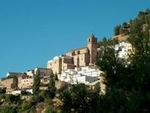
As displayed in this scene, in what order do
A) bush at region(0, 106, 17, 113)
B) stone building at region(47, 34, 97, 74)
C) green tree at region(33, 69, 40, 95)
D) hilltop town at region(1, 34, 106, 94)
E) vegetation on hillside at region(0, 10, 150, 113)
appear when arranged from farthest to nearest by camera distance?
stone building at region(47, 34, 97, 74), hilltop town at region(1, 34, 106, 94), green tree at region(33, 69, 40, 95), bush at region(0, 106, 17, 113), vegetation on hillside at region(0, 10, 150, 113)

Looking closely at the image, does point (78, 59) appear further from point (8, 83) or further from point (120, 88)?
point (120, 88)

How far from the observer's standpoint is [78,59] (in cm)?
10669

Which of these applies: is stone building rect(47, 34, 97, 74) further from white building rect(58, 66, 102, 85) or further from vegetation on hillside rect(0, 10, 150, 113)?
vegetation on hillside rect(0, 10, 150, 113)

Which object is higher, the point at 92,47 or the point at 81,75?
the point at 92,47

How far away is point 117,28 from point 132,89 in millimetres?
91829

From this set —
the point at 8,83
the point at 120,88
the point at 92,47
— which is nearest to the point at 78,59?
the point at 92,47

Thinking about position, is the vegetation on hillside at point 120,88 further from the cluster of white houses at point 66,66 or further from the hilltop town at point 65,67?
the cluster of white houses at point 66,66

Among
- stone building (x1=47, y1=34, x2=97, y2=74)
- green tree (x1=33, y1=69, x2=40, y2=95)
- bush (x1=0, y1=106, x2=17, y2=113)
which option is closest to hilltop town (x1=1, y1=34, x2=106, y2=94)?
stone building (x1=47, y1=34, x2=97, y2=74)

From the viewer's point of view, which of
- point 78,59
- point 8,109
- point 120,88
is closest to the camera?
point 120,88

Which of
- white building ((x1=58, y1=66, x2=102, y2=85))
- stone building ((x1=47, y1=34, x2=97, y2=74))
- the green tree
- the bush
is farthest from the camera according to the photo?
stone building ((x1=47, y1=34, x2=97, y2=74))

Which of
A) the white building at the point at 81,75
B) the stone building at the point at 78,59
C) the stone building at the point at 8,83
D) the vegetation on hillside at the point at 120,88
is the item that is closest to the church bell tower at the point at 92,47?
the stone building at the point at 78,59

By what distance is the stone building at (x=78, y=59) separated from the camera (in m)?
104

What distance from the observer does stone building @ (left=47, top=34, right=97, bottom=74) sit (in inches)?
4104

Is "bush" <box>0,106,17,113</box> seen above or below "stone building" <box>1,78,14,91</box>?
below
